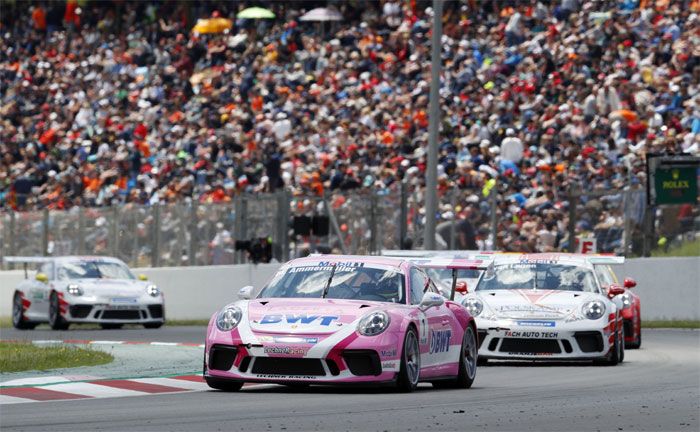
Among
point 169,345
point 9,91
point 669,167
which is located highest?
point 9,91

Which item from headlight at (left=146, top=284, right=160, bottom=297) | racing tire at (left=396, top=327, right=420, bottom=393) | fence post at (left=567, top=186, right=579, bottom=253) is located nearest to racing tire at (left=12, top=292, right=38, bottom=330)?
headlight at (left=146, top=284, right=160, bottom=297)

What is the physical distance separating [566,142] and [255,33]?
1552 cm

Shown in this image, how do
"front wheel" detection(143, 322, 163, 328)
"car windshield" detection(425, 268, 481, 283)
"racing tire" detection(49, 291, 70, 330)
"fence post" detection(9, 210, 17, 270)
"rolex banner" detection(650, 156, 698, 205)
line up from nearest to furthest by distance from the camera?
"car windshield" detection(425, 268, 481, 283) < "rolex banner" detection(650, 156, 698, 205) < "racing tire" detection(49, 291, 70, 330) < "front wheel" detection(143, 322, 163, 328) < "fence post" detection(9, 210, 17, 270)

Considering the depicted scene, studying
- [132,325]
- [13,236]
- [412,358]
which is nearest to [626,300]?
[412,358]

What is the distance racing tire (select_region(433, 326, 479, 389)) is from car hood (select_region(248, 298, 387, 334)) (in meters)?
1.22


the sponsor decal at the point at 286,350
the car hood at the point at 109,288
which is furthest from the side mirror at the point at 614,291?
the car hood at the point at 109,288

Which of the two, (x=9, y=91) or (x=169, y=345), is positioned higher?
(x=9, y=91)

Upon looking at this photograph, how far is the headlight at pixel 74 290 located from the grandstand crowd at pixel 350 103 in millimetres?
5695

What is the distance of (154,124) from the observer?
140ft

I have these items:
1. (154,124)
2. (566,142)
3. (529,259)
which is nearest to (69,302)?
(566,142)

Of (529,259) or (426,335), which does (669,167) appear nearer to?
(529,259)

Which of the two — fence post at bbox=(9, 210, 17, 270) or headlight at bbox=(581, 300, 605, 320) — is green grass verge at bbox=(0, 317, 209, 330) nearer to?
fence post at bbox=(9, 210, 17, 270)

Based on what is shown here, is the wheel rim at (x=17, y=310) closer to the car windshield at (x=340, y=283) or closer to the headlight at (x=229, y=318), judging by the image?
the car windshield at (x=340, y=283)

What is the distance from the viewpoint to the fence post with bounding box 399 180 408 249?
96.4ft
